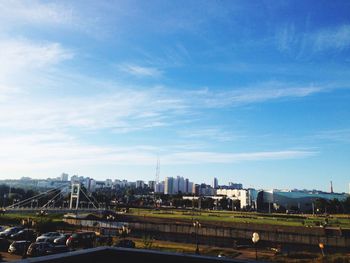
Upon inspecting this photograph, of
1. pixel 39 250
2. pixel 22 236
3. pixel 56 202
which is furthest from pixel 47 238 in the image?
pixel 56 202

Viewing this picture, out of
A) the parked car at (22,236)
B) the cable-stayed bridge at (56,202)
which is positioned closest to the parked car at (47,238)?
the parked car at (22,236)

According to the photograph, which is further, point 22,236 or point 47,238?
point 22,236

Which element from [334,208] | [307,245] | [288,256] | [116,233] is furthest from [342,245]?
[334,208]

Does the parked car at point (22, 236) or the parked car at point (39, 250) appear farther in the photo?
the parked car at point (22, 236)

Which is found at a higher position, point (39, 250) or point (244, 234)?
point (39, 250)

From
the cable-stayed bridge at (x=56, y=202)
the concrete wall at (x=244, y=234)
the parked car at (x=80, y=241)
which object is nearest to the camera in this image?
the parked car at (x=80, y=241)

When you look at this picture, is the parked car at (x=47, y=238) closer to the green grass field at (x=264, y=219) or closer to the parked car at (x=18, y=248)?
the parked car at (x=18, y=248)

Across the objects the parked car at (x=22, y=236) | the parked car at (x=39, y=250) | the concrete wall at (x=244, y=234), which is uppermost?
the parked car at (x=39, y=250)

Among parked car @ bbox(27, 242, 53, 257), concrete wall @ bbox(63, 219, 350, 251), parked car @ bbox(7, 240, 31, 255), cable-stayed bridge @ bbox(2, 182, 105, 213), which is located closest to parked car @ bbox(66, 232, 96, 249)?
parked car @ bbox(7, 240, 31, 255)

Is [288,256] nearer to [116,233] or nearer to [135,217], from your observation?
[116,233]

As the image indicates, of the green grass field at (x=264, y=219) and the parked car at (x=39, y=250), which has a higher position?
the parked car at (x=39, y=250)

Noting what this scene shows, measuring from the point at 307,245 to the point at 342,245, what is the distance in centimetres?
419

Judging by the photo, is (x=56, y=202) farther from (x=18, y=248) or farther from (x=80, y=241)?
(x=18, y=248)

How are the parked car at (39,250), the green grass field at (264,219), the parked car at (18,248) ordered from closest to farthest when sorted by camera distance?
the parked car at (39,250) → the parked car at (18,248) → the green grass field at (264,219)
